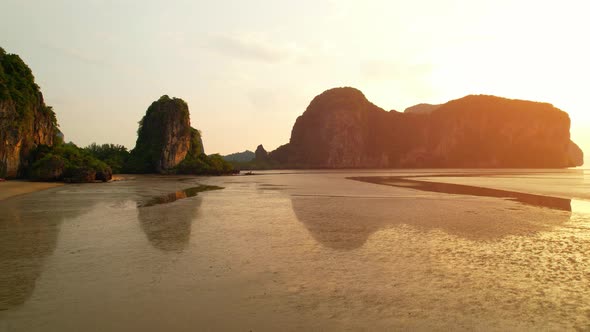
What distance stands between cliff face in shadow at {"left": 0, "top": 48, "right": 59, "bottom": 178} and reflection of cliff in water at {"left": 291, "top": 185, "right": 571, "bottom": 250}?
42350mm

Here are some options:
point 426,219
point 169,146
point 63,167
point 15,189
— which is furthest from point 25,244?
point 169,146

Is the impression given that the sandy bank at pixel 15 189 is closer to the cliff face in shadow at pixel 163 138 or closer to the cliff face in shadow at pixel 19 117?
the cliff face in shadow at pixel 19 117

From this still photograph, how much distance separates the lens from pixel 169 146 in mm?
96250

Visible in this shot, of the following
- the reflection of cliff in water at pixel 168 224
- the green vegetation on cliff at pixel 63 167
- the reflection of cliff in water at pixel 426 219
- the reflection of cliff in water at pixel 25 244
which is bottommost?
the reflection of cliff in water at pixel 426 219

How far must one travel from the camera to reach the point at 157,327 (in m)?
5.02

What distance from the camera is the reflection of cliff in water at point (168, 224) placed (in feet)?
35.4

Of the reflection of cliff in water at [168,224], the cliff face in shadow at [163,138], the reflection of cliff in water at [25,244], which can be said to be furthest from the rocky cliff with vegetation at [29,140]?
the cliff face in shadow at [163,138]

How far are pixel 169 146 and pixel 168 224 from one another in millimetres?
87627

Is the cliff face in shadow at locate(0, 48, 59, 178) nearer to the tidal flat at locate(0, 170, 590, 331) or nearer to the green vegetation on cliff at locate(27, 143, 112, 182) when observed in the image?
the green vegetation on cliff at locate(27, 143, 112, 182)

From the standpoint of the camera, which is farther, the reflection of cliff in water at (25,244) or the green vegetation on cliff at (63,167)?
the green vegetation on cliff at (63,167)

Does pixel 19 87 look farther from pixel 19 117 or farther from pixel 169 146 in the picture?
pixel 169 146

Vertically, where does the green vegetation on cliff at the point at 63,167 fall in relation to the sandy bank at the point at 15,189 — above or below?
above

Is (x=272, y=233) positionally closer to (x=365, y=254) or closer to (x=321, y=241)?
(x=321, y=241)

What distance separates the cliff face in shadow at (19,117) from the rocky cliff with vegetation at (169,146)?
128 ft
